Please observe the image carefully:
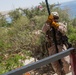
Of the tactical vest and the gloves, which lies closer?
the gloves

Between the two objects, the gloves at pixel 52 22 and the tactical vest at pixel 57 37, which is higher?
the gloves at pixel 52 22

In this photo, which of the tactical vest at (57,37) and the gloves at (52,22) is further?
the tactical vest at (57,37)

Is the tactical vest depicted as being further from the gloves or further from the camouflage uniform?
the gloves

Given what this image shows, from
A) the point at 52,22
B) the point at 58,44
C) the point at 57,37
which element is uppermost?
the point at 52,22

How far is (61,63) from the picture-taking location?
469 centimetres

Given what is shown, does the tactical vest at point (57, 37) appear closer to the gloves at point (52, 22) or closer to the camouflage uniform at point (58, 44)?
the camouflage uniform at point (58, 44)

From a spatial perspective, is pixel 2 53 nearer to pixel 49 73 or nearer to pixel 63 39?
pixel 49 73

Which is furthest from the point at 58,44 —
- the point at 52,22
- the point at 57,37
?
the point at 52,22

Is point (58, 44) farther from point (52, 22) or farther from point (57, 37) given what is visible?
point (52, 22)

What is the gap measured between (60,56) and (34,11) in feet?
50.7

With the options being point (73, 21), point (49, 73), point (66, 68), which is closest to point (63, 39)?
point (66, 68)

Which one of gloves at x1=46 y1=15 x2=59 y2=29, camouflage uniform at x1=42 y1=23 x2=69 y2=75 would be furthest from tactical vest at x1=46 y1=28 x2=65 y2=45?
gloves at x1=46 y1=15 x2=59 y2=29

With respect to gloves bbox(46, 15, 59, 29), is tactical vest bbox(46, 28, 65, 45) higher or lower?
lower

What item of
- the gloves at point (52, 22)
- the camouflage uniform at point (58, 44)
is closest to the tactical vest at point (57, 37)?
the camouflage uniform at point (58, 44)
